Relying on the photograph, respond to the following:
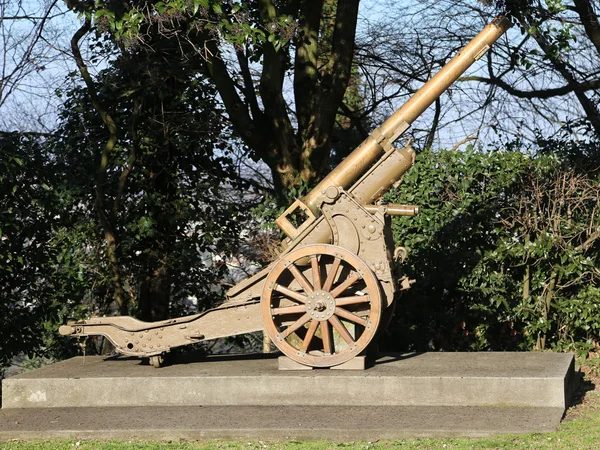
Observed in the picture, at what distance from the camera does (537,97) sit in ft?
45.0

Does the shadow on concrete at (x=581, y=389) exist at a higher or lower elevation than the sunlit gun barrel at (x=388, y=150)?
lower

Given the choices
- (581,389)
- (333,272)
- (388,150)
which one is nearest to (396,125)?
(388,150)

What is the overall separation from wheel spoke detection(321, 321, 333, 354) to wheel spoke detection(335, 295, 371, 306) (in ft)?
0.70

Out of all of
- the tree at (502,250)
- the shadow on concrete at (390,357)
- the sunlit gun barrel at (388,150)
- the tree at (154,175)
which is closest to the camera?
the sunlit gun barrel at (388,150)

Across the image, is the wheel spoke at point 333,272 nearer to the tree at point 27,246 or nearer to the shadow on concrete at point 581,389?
the shadow on concrete at point 581,389

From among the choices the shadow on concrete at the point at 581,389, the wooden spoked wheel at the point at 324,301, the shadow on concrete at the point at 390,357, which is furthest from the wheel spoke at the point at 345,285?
the shadow on concrete at the point at 581,389

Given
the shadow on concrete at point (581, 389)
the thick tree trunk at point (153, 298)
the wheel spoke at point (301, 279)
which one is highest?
the thick tree trunk at point (153, 298)

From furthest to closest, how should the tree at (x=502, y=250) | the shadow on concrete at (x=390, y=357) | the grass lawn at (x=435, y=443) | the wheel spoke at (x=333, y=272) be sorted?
1. the tree at (x=502, y=250)
2. the shadow on concrete at (x=390, y=357)
3. the wheel spoke at (x=333, y=272)
4. the grass lawn at (x=435, y=443)

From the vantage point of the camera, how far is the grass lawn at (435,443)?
6801mm

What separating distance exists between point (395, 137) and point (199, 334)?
2.51 m

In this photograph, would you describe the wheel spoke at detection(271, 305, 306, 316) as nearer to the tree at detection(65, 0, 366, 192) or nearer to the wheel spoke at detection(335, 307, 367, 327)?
the wheel spoke at detection(335, 307, 367, 327)

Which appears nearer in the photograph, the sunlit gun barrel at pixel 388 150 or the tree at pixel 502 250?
the sunlit gun barrel at pixel 388 150

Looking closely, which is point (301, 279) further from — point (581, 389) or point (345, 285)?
point (581, 389)

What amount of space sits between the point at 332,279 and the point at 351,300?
24 cm
